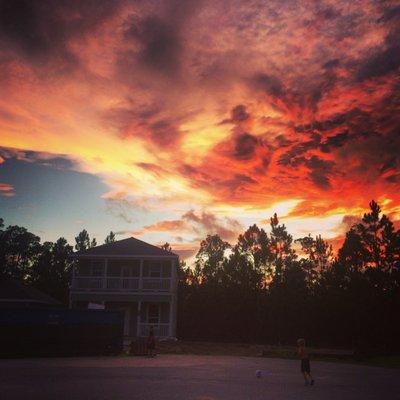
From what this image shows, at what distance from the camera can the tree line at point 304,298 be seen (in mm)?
36312

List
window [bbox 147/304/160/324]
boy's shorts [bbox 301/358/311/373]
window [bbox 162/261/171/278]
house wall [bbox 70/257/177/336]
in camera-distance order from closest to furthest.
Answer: boy's shorts [bbox 301/358/311/373] < house wall [bbox 70/257/177/336] < window [bbox 147/304/160/324] < window [bbox 162/261/171/278]

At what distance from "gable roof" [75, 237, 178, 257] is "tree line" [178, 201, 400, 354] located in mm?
10442

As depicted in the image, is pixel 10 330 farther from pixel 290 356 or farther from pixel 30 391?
pixel 290 356

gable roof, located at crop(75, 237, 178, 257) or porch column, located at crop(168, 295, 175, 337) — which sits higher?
gable roof, located at crop(75, 237, 178, 257)

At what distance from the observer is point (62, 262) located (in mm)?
83000

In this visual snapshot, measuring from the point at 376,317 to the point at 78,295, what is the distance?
23324mm

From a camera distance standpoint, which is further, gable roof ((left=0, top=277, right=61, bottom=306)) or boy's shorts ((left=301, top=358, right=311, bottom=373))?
gable roof ((left=0, top=277, right=61, bottom=306))

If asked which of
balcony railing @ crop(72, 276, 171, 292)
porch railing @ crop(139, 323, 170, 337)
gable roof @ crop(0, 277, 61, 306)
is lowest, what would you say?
porch railing @ crop(139, 323, 170, 337)

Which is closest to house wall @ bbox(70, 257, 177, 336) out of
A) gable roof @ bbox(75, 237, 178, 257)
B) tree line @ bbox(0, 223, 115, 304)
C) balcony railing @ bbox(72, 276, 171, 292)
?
balcony railing @ bbox(72, 276, 171, 292)

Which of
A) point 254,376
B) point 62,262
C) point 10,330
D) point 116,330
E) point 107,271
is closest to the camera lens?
point 254,376

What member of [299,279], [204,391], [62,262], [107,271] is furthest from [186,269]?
[204,391]

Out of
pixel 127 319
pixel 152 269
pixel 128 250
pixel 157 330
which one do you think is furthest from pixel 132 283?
pixel 157 330

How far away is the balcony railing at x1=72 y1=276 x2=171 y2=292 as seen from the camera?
36125 mm

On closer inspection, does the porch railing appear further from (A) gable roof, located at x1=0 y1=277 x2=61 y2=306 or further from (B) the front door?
(A) gable roof, located at x1=0 y1=277 x2=61 y2=306
